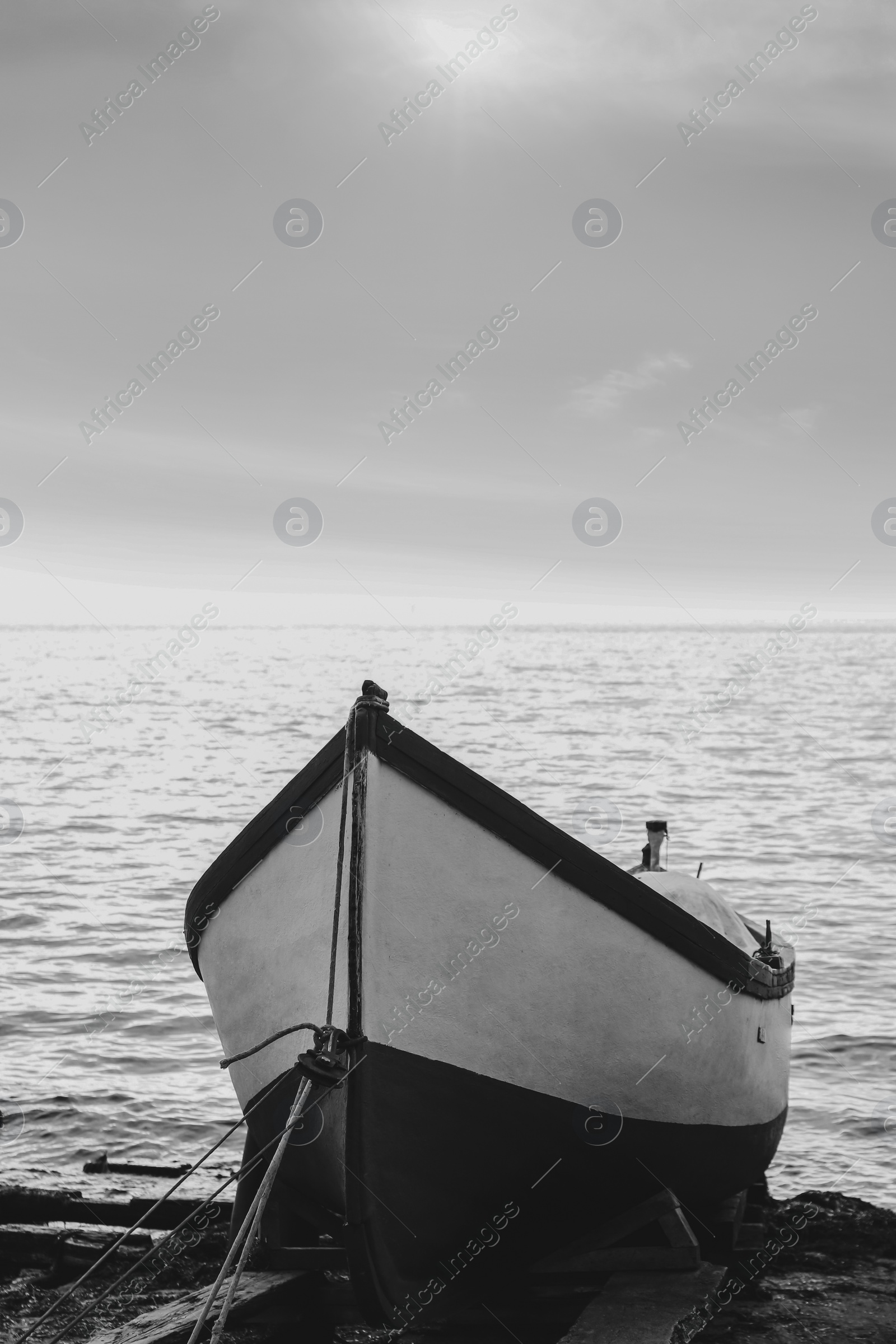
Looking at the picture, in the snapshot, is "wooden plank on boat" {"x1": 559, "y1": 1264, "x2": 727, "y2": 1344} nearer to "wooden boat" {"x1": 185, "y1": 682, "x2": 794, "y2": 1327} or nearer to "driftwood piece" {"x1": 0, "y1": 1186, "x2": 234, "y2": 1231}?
"wooden boat" {"x1": 185, "y1": 682, "x2": 794, "y2": 1327}

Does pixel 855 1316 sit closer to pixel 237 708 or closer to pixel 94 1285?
pixel 94 1285

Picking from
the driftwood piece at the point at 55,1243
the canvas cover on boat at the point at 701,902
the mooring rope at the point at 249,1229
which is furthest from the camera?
A: the canvas cover on boat at the point at 701,902

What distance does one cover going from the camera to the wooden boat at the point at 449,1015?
570 centimetres

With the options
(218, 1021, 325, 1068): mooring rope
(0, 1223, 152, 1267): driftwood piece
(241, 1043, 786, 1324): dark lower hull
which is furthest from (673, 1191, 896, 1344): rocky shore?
(0, 1223, 152, 1267): driftwood piece

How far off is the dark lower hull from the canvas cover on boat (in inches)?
55.1

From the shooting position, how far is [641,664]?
113m

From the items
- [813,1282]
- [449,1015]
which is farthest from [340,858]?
[813,1282]

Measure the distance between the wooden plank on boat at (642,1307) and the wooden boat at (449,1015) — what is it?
387 mm

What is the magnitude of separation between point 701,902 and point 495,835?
238 centimetres

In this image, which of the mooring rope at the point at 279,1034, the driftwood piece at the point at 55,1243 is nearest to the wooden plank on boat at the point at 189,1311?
the driftwood piece at the point at 55,1243

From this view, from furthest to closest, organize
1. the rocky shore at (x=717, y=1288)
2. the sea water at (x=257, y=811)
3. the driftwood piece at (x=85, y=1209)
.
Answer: the sea water at (x=257, y=811) → the driftwood piece at (x=85, y=1209) → the rocky shore at (x=717, y=1288)

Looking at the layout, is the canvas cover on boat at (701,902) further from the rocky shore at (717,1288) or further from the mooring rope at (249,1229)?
the mooring rope at (249,1229)

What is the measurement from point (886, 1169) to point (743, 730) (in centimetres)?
4513

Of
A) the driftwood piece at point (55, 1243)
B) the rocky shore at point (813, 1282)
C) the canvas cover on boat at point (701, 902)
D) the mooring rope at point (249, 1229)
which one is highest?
the canvas cover on boat at point (701, 902)
